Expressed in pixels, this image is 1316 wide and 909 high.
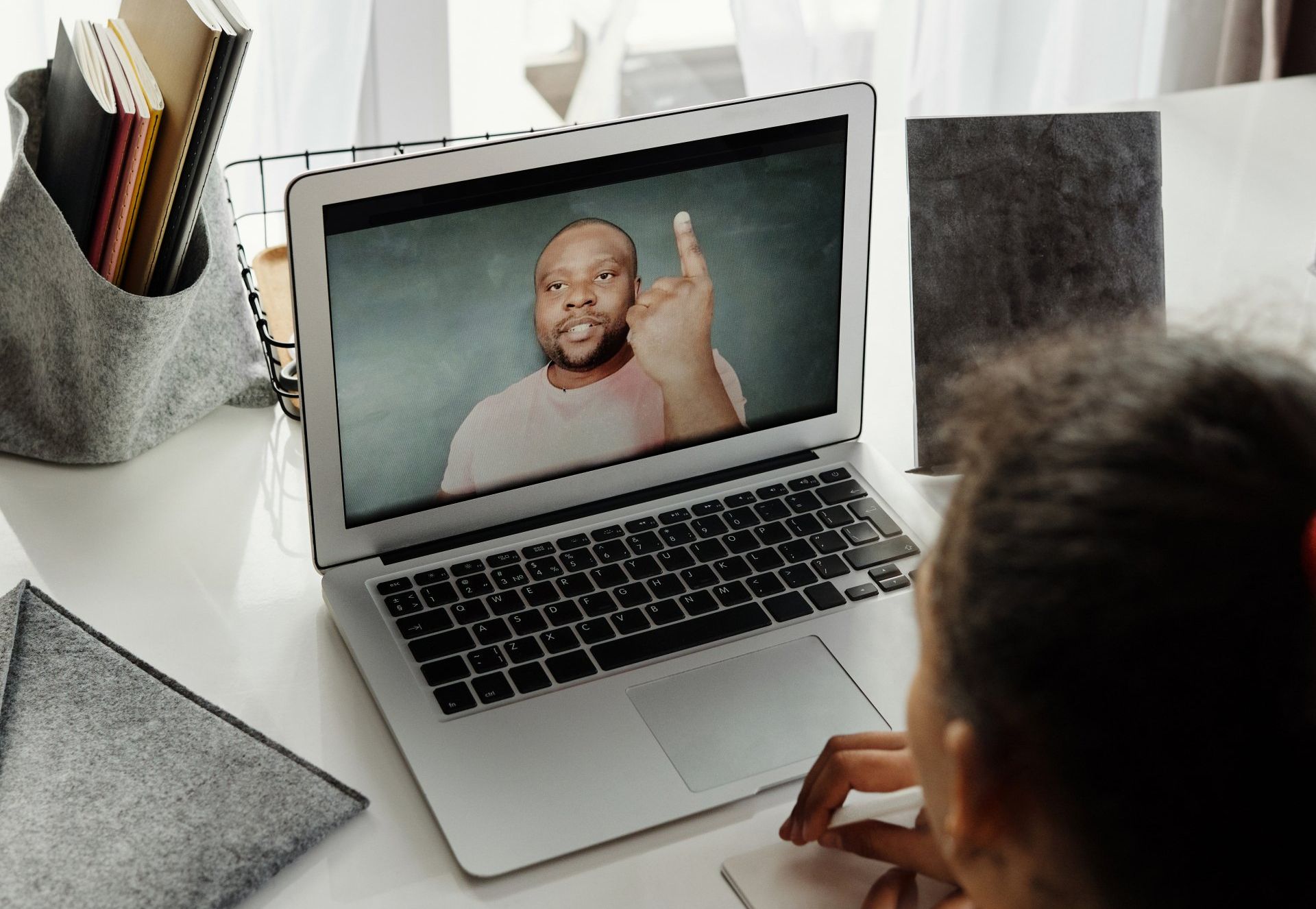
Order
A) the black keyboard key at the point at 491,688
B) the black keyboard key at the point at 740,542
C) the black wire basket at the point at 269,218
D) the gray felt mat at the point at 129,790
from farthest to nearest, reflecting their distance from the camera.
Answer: the black wire basket at the point at 269,218 < the black keyboard key at the point at 740,542 < the black keyboard key at the point at 491,688 < the gray felt mat at the point at 129,790

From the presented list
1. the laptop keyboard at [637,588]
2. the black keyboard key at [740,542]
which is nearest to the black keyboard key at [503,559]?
the laptop keyboard at [637,588]

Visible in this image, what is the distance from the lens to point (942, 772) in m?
0.44

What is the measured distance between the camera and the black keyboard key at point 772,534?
0.76 metres

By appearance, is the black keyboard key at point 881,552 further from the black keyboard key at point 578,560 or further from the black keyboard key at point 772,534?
the black keyboard key at point 578,560

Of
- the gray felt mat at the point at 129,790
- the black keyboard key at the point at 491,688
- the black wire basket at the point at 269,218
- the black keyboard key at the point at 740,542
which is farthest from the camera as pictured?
the black wire basket at the point at 269,218

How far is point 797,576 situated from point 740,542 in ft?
0.13

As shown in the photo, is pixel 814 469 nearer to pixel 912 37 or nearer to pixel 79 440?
pixel 79 440

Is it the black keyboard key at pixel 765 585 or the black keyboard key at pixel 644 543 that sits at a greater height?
the black keyboard key at pixel 644 543

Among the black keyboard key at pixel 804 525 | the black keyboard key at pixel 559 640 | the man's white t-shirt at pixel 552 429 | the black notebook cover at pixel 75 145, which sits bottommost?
the black keyboard key at pixel 559 640

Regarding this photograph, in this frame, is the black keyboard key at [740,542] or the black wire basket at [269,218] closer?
the black keyboard key at [740,542]

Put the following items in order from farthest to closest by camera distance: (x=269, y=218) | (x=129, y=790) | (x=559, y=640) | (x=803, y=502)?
1. (x=269, y=218)
2. (x=803, y=502)
3. (x=559, y=640)
4. (x=129, y=790)

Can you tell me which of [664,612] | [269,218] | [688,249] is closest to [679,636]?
[664,612]

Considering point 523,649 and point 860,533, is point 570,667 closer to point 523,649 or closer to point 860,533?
point 523,649

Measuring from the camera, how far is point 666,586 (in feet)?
2.39
